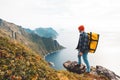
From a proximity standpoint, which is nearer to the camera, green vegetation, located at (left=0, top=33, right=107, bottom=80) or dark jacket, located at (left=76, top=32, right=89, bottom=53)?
green vegetation, located at (left=0, top=33, right=107, bottom=80)

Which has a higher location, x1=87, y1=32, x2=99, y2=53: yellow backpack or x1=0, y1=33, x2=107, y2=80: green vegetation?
x1=87, y1=32, x2=99, y2=53: yellow backpack

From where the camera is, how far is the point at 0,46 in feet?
48.8

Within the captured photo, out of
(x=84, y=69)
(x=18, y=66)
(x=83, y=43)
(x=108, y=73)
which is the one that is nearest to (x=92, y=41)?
(x=83, y=43)

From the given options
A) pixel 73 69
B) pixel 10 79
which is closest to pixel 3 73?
pixel 10 79

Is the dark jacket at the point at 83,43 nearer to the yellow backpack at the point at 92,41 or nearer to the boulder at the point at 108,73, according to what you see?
the yellow backpack at the point at 92,41

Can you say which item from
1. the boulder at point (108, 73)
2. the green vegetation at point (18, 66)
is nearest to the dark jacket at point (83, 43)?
the green vegetation at point (18, 66)

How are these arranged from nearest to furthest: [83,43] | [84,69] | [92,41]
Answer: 1. [92,41]
2. [83,43]
3. [84,69]

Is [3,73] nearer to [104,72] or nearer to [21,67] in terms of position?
[21,67]

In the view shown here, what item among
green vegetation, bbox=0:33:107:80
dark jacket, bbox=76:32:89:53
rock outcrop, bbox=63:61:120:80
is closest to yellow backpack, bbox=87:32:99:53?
dark jacket, bbox=76:32:89:53

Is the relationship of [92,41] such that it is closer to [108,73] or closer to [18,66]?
[108,73]

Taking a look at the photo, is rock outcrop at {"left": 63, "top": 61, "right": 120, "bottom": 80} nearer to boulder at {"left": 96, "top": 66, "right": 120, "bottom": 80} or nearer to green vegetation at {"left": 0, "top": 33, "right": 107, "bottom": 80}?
boulder at {"left": 96, "top": 66, "right": 120, "bottom": 80}

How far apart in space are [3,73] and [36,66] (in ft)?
9.16

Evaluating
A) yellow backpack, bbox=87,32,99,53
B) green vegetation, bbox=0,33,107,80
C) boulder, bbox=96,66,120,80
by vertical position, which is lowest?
boulder, bbox=96,66,120,80

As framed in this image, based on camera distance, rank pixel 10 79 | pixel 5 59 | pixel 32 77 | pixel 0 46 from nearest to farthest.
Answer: pixel 10 79 → pixel 32 77 → pixel 5 59 → pixel 0 46
